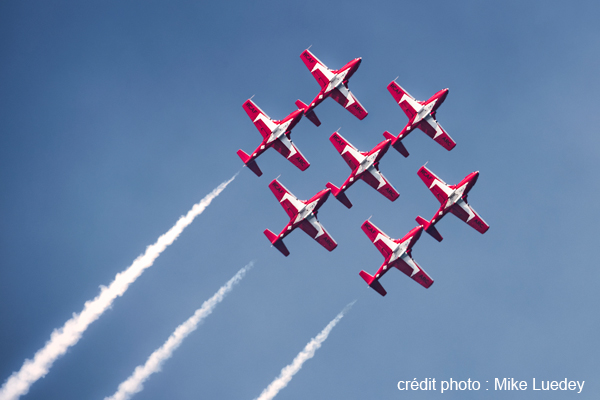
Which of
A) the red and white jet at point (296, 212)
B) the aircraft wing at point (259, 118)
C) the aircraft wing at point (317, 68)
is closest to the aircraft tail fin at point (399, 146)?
the aircraft wing at point (317, 68)

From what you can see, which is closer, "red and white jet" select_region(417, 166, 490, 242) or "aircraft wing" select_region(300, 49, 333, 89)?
"red and white jet" select_region(417, 166, 490, 242)

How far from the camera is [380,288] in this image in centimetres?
8075

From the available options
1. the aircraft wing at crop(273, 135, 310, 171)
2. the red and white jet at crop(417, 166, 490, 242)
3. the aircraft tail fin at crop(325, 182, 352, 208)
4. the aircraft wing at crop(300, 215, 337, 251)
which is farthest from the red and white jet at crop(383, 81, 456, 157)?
the aircraft wing at crop(300, 215, 337, 251)

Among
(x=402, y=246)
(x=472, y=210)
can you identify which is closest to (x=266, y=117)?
(x=402, y=246)

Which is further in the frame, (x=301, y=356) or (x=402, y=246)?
(x=301, y=356)

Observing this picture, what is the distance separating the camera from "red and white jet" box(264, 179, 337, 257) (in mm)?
79188

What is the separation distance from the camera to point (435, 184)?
80.9 meters

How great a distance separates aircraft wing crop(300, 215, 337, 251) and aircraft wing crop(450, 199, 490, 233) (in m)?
17.7

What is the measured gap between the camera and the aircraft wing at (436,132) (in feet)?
274

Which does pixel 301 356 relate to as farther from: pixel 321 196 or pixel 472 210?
pixel 472 210

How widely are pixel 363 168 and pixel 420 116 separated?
1190cm

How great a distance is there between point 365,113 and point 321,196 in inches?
575

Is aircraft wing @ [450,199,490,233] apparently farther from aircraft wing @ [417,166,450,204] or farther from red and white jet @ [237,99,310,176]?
red and white jet @ [237,99,310,176]

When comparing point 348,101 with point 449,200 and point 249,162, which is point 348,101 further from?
point 449,200
